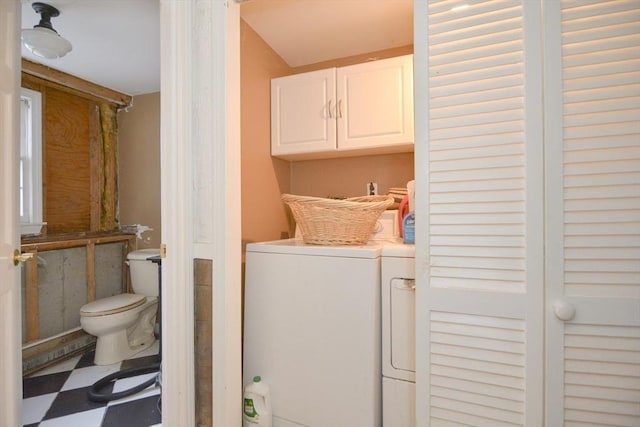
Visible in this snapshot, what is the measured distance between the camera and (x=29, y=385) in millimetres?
1980

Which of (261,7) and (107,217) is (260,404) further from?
(107,217)

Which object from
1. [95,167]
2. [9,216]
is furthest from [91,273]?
[9,216]

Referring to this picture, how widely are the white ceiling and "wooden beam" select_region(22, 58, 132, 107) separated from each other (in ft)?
0.21

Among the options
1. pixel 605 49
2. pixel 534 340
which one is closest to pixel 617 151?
pixel 605 49

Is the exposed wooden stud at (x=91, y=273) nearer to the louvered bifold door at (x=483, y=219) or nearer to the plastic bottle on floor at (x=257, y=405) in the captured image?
the plastic bottle on floor at (x=257, y=405)

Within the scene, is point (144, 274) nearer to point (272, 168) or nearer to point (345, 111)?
point (272, 168)

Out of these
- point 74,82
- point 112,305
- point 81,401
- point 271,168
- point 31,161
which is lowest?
point 81,401

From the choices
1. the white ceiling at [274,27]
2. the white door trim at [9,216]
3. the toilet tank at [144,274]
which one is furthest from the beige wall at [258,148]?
the toilet tank at [144,274]

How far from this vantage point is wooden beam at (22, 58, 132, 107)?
2279 mm

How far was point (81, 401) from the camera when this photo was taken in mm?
1808

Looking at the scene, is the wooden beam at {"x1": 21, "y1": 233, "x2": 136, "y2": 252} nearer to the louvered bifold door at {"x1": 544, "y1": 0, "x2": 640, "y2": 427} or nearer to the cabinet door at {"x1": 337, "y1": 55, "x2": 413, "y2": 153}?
the cabinet door at {"x1": 337, "y1": 55, "x2": 413, "y2": 153}

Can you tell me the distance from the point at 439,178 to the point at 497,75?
375 millimetres

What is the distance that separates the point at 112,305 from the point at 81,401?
0.63 m

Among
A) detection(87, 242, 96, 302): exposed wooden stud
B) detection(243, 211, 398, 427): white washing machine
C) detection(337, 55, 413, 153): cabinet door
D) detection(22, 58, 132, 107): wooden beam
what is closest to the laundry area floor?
detection(87, 242, 96, 302): exposed wooden stud
